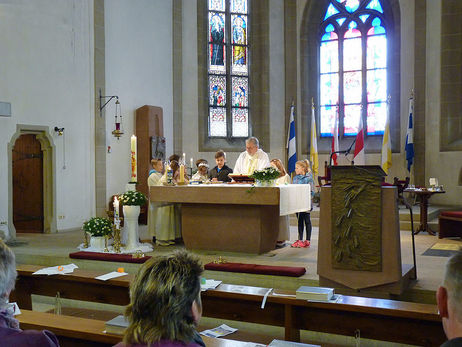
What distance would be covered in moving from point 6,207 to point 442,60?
417 inches

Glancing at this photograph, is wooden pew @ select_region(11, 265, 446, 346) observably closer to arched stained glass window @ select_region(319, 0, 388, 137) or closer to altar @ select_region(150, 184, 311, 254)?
altar @ select_region(150, 184, 311, 254)

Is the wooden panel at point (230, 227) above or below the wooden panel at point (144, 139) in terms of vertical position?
below

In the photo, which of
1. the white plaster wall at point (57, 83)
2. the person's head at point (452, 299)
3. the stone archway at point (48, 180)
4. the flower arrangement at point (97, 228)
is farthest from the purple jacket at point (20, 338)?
the stone archway at point (48, 180)

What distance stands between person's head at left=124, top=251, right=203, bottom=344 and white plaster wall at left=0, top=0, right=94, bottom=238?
8550 mm

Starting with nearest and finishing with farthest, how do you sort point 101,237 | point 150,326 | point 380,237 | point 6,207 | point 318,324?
point 150,326 < point 318,324 < point 380,237 < point 101,237 < point 6,207

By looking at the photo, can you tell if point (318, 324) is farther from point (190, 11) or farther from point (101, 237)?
point (190, 11)

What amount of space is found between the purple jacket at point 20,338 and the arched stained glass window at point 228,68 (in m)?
12.6

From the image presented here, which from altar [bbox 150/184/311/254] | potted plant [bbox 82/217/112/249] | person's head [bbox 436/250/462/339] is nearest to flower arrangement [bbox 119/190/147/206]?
altar [bbox 150/184/311/254]

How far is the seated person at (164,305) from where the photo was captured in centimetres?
186

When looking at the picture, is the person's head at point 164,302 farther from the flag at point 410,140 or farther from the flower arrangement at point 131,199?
the flag at point 410,140

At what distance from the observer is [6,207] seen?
31.6ft

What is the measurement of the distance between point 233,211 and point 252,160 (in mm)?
1344

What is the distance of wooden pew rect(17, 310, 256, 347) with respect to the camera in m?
3.17

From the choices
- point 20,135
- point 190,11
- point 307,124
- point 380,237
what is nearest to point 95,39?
point 20,135
